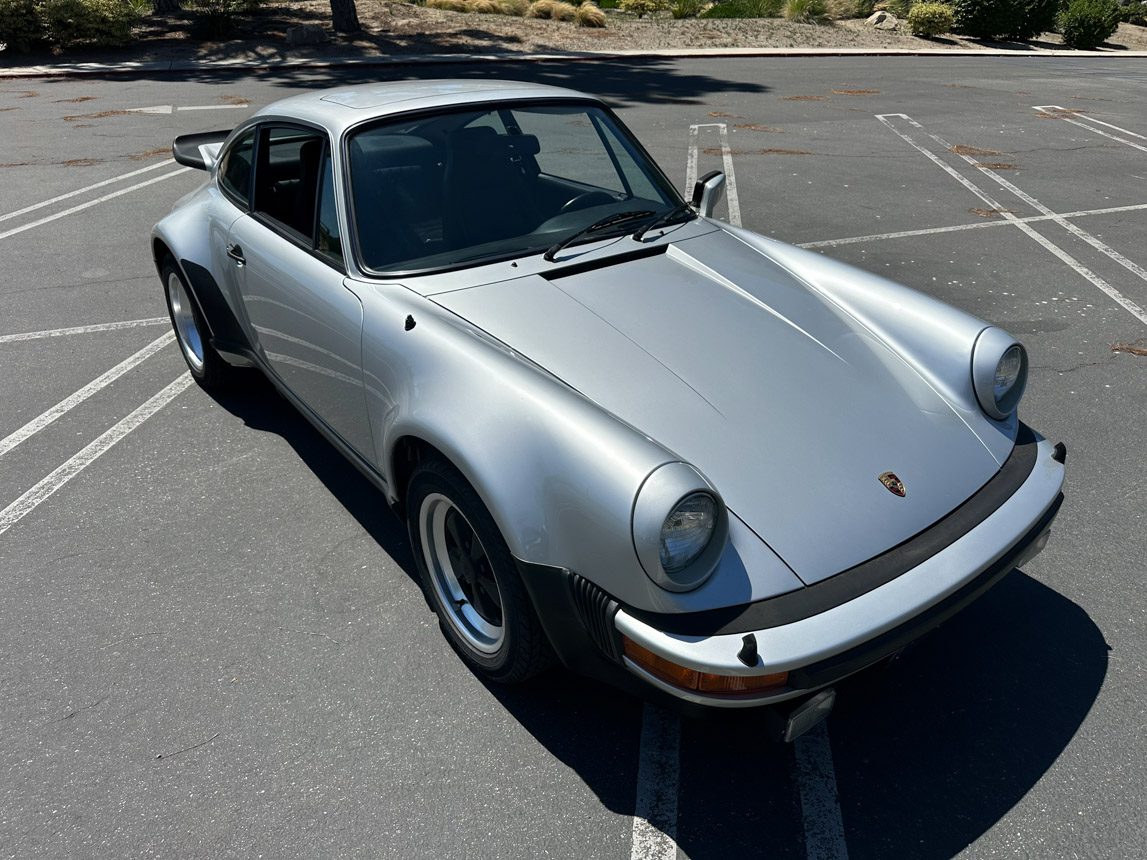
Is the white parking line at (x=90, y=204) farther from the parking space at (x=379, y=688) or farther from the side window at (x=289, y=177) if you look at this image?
the side window at (x=289, y=177)

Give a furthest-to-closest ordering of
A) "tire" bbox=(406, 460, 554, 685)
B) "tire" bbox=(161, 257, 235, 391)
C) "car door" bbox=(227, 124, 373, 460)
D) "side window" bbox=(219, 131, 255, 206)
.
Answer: "tire" bbox=(161, 257, 235, 391), "side window" bbox=(219, 131, 255, 206), "car door" bbox=(227, 124, 373, 460), "tire" bbox=(406, 460, 554, 685)

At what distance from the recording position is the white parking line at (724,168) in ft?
25.7

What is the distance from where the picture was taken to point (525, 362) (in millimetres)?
2717

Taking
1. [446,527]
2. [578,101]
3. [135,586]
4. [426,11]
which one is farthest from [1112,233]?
[426,11]

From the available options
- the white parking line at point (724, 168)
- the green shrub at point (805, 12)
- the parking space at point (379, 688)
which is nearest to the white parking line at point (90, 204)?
the parking space at point (379, 688)

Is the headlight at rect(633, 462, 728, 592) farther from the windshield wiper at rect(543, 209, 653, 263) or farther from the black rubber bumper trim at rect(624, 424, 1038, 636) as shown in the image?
the windshield wiper at rect(543, 209, 653, 263)

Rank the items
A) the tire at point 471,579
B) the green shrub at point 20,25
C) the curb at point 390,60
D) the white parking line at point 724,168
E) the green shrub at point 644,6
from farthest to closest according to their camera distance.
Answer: the green shrub at point 644,6 < the green shrub at point 20,25 < the curb at point 390,60 < the white parking line at point 724,168 < the tire at point 471,579

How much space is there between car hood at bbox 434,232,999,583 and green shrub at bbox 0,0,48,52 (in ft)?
64.8

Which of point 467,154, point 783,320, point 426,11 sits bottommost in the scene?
point 426,11

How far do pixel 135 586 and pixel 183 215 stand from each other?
211 cm

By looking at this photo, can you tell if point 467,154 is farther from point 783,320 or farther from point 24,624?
point 24,624

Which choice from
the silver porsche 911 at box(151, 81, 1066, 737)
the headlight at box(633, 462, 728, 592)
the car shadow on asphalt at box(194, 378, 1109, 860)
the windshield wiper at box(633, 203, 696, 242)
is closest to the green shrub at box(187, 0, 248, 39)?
the silver porsche 911 at box(151, 81, 1066, 737)

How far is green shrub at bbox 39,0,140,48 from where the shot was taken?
1806cm

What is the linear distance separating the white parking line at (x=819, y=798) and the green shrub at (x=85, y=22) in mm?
20759
